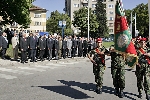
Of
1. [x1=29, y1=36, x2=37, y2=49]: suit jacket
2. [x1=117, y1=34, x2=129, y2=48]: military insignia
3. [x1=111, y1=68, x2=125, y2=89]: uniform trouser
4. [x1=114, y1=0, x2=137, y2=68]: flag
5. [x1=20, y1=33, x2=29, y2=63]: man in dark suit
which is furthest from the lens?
[x1=29, y1=36, x2=37, y2=49]: suit jacket

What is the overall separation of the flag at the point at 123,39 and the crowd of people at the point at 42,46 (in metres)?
10.4

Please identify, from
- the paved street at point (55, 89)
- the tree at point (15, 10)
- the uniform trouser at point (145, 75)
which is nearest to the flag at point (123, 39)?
the uniform trouser at point (145, 75)

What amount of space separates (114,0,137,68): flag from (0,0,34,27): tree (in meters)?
21.5

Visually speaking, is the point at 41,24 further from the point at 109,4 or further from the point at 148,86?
the point at 148,86

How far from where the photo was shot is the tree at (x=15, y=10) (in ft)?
95.4

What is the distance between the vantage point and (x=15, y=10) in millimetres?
29359

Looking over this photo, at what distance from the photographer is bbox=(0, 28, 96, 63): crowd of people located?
18531 mm

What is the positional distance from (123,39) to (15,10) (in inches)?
888

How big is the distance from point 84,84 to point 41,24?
84.2 metres

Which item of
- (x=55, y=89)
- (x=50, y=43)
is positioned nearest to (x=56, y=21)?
(x=50, y=43)

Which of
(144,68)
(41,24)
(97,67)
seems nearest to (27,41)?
(97,67)

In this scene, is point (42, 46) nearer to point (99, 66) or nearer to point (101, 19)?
point (99, 66)

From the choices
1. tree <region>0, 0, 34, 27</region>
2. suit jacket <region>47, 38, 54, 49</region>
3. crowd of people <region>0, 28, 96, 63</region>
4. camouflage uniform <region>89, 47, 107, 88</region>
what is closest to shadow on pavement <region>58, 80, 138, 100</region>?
camouflage uniform <region>89, 47, 107, 88</region>

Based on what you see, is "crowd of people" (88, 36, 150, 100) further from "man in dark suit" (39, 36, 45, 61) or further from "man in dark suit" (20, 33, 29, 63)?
"man in dark suit" (39, 36, 45, 61)
